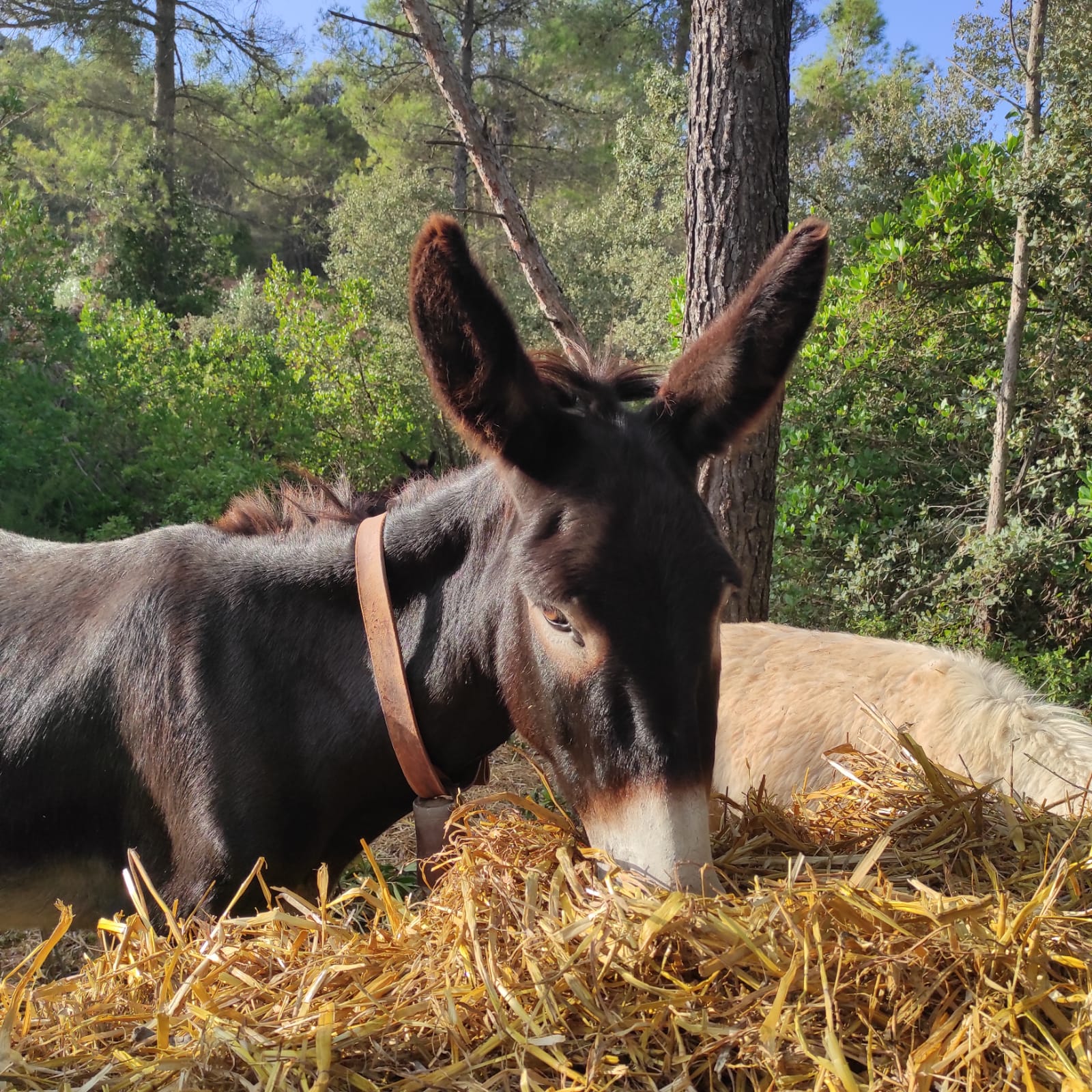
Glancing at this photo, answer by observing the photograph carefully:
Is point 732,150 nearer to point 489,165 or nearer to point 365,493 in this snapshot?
point 489,165

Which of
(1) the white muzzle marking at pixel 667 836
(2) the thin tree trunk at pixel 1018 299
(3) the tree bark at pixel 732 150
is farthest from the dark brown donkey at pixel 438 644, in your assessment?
(2) the thin tree trunk at pixel 1018 299

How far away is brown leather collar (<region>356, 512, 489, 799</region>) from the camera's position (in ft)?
6.28

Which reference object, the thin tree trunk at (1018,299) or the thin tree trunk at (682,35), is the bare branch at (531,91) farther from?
the thin tree trunk at (682,35)

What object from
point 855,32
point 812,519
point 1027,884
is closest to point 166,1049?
point 1027,884

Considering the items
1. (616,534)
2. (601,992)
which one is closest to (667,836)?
(601,992)

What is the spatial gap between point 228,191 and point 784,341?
34.8m

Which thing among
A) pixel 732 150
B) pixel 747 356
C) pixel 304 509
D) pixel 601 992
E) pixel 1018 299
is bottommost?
pixel 601 992

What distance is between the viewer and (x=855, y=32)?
2130 cm

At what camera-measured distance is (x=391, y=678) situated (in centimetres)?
192

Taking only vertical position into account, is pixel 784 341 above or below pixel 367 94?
below

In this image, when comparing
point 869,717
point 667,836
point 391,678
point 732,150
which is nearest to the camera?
point 667,836

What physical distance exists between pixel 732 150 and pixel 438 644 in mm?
3006

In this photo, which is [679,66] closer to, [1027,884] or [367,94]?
[367,94]

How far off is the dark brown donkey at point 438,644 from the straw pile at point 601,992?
0.63 feet
